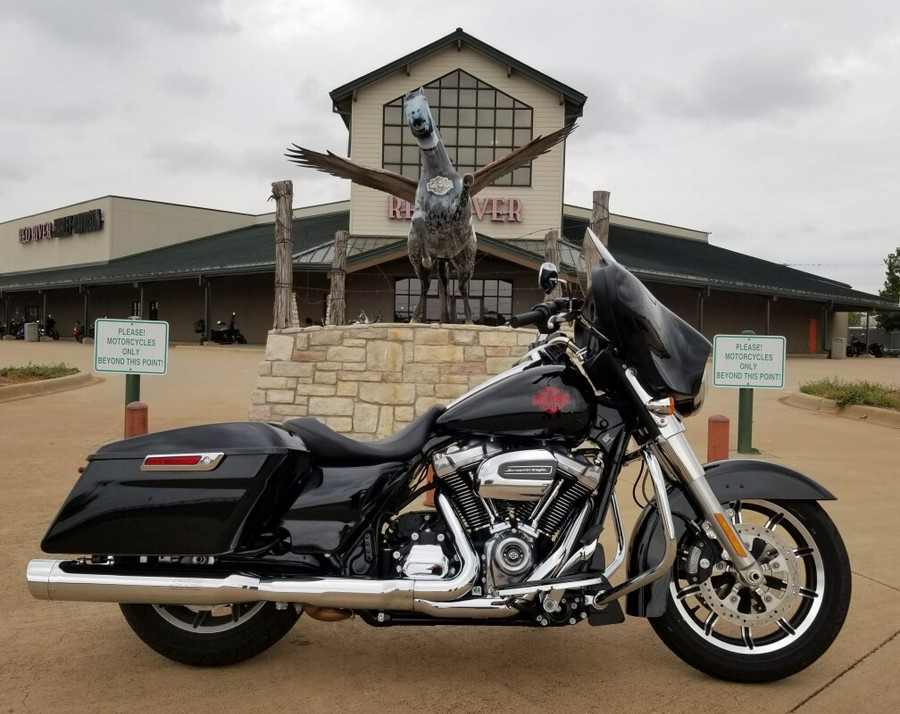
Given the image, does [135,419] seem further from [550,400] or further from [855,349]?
[855,349]

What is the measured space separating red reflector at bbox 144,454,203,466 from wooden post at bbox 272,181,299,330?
6137mm

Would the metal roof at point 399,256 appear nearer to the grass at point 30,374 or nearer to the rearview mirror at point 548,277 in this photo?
the grass at point 30,374

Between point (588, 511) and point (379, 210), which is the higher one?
point (379, 210)

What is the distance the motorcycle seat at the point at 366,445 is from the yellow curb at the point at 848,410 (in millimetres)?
8619

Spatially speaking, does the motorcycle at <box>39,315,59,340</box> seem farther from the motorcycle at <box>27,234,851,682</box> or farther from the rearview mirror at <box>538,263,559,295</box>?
the rearview mirror at <box>538,263,559,295</box>

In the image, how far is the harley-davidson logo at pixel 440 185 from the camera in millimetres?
8211

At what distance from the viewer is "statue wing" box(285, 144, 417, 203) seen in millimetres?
8297

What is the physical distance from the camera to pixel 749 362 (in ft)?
23.9

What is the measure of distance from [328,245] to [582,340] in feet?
68.5

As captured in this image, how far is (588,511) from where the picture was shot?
272 cm

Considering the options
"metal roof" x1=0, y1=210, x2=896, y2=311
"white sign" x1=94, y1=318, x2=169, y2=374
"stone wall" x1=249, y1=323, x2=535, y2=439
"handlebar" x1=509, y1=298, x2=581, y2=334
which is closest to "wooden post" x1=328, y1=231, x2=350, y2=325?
"stone wall" x1=249, y1=323, x2=535, y2=439

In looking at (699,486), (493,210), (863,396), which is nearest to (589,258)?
(699,486)

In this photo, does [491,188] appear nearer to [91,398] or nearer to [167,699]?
[91,398]

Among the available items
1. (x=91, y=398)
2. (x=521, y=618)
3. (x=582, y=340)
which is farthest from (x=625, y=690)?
(x=91, y=398)
